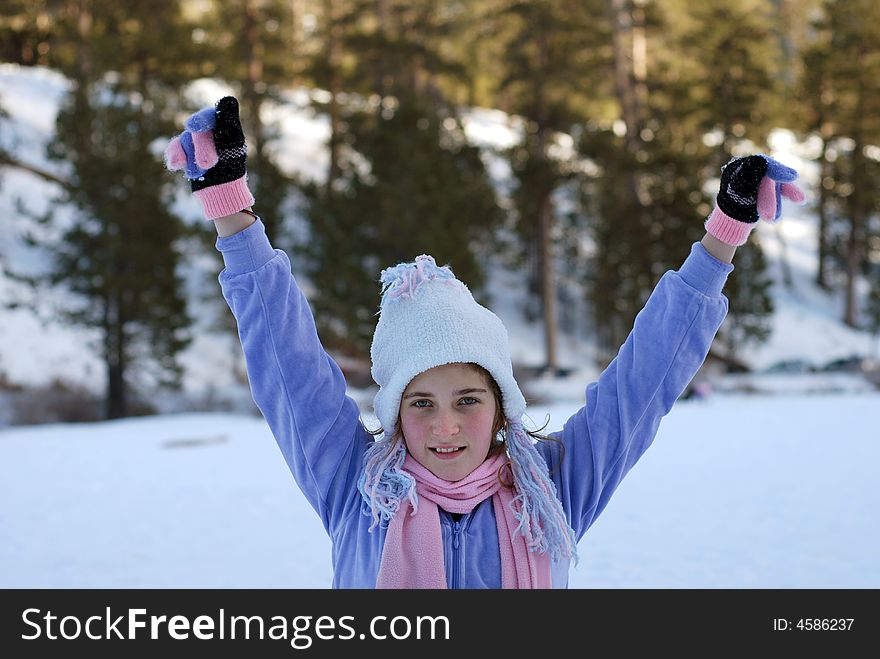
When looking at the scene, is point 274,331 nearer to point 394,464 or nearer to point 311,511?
point 394,464

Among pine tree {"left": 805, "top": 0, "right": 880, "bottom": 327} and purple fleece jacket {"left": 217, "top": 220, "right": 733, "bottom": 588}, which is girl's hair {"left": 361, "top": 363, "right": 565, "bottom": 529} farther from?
pine tree {"left": 805, "top": 0, "right": 880, "bottom": 327}

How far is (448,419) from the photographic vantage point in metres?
2.13

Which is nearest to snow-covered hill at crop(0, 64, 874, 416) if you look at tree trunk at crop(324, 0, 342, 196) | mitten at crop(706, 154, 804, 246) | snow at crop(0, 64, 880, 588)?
tree trunk at crop(324, 0, 342, 196)

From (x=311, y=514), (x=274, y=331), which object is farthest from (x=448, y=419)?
(x=311, y=514)

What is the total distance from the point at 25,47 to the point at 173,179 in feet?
16.8

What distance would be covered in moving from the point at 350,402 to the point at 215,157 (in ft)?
1.97

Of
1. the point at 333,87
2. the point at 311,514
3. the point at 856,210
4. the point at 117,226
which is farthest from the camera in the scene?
the point at 856,210

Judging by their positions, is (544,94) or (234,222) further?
(544,94)

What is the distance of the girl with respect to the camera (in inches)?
81.8

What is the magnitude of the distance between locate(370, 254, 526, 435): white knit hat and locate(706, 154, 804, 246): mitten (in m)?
0.49

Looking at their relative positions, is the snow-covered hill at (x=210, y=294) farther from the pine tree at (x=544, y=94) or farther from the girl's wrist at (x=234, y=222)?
the girl's wrist at (x=234, y=222)

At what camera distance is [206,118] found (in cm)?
195

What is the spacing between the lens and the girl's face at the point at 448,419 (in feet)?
7.01

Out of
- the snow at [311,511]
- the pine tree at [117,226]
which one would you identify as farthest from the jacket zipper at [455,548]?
the pine tree at [117,226]
